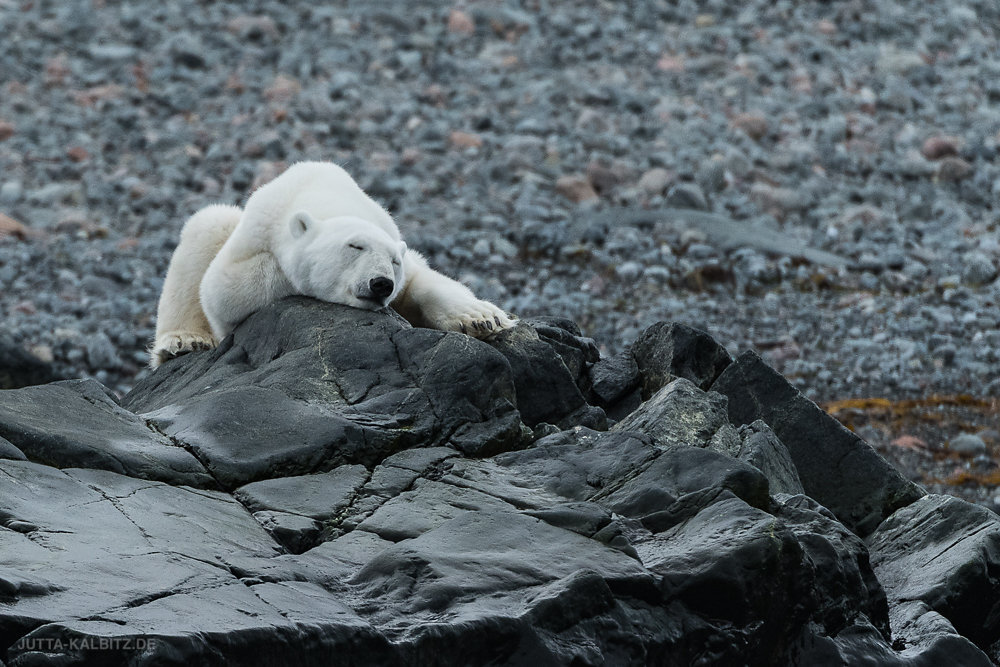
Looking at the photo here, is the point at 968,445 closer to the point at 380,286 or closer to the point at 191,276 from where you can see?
the point at 380,286

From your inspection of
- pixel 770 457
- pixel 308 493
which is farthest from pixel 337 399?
pixel 770 457

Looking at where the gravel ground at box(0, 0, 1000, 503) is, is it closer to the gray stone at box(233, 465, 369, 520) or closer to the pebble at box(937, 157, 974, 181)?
the pebble at box(937, 157, 974, 181)

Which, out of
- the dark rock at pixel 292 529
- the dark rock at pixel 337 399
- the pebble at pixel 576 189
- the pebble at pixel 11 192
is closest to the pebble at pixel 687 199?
the pebble at pixel 576 189

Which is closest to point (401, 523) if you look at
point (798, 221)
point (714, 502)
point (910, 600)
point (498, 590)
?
point (498, 590)

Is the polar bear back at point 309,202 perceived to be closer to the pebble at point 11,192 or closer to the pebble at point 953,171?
the pebble at point 11,192

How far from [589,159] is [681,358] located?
9.17m

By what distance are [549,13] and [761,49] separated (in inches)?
131

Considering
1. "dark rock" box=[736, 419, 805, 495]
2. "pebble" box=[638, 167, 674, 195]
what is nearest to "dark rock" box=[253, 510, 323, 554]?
"dark rock" box=[736, 419, 805, 495]

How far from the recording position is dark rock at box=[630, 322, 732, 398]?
21.6 ft

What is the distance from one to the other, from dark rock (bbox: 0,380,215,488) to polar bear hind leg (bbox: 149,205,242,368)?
2.34 m

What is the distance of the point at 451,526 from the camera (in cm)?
448

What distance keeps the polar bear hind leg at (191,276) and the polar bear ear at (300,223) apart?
111 centimetres

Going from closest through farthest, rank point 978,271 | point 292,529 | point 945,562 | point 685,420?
point 292,529 → point 945,562 → point 685,420 → point 978,271

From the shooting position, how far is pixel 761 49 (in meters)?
18.6
